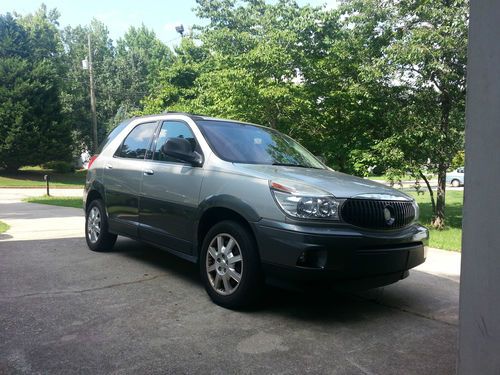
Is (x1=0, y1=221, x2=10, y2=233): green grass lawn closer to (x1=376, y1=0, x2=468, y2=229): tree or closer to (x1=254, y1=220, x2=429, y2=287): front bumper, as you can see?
(x1=254, y1=220, x2=429, y2=287): front bumper

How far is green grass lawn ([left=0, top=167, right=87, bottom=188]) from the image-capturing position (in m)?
27.4

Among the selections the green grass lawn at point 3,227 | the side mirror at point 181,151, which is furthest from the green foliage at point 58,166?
the side mirror at point 181,151

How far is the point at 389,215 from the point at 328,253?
789 millimetres

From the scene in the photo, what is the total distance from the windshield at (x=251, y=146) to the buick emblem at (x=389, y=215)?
127 cm

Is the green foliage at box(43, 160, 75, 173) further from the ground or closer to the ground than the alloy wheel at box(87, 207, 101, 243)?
further from the ground

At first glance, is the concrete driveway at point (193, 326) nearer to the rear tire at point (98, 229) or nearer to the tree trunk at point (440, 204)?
the rear tire at point (98, 229)

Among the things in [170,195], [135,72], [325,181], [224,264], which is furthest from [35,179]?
[325,181]

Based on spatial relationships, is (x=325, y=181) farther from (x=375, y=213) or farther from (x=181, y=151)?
(x=181, y=151)

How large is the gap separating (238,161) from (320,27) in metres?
9.75

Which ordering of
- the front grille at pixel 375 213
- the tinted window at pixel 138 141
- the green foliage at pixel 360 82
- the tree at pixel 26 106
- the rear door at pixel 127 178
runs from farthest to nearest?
the tree at pixel 26 106 < the green foliage at pixel 360 82 < the tinted window at pixel 138 141 < the rear door at pixel 127 178 < the front grille at pixel 375 213

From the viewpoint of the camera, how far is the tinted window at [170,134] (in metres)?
5.03

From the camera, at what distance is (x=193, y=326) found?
12.2 feet

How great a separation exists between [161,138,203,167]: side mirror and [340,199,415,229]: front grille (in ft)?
5.41

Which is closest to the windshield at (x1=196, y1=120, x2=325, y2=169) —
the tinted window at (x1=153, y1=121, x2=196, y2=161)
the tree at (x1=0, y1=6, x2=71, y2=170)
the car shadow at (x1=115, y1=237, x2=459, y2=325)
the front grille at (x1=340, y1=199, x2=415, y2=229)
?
the tinted window at (x1=153, y1=121, x2=196, y2=161)
